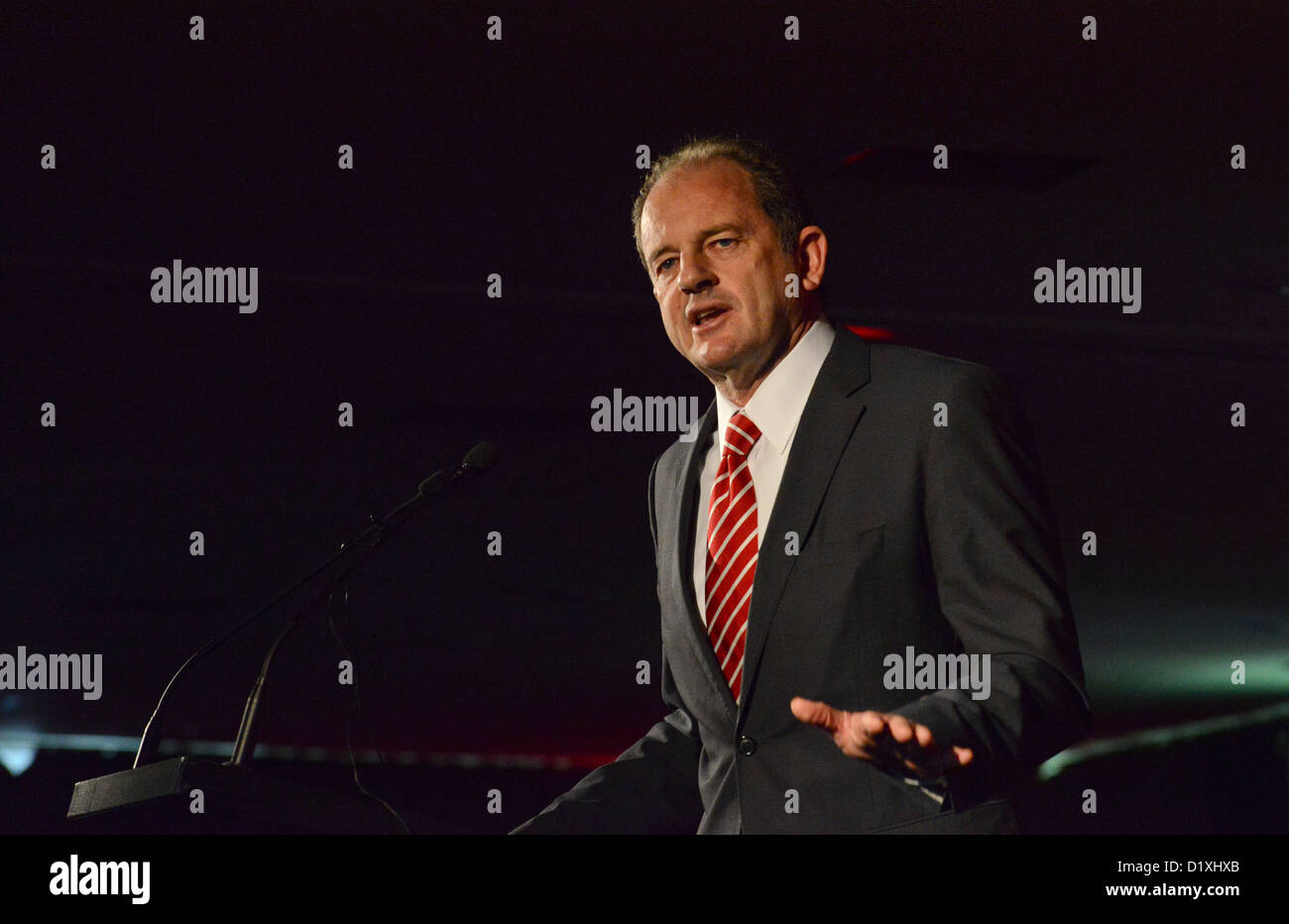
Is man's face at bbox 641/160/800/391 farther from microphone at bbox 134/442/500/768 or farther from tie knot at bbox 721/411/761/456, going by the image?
microphone at bbox 134/442/500/768

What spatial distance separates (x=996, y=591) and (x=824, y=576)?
0.76ft

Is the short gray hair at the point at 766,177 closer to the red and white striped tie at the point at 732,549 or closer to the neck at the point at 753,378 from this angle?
the neck at the point at 753,378

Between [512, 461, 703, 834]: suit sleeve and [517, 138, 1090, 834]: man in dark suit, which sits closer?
[517, 138, 1090, 834]: man in dark suit

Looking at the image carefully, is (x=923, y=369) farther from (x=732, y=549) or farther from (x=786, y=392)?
(x=732, y=549)

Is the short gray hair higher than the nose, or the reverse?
the short gray hair

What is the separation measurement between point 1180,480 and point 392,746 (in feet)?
10.6

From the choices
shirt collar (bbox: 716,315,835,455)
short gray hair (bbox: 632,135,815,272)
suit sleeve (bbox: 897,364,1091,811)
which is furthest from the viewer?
short gray hair (bbox: 632,135,815,272)

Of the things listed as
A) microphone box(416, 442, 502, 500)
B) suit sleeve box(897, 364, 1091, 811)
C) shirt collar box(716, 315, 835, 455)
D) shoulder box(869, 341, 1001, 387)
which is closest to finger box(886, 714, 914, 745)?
suit sleeve box(897, 364, 1091, 811)

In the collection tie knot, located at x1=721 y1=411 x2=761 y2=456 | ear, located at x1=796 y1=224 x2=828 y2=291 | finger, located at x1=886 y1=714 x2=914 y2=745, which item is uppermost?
ear, located at x1=796 y1=224 x2=828 y2=291

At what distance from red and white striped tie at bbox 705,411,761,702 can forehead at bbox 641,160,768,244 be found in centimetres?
32

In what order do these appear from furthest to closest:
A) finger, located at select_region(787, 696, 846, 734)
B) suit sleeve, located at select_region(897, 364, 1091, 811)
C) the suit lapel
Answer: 1. the suit lapel
2. suit sleeve, located at select_region(897, 364, 1091, 811)
3. finger, located at select_region(787, 696, 846, 734)

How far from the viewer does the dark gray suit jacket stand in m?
1.70

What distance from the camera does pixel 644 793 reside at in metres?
2.05

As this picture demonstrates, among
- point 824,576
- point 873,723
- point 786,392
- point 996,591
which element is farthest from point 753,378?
point 873,723
